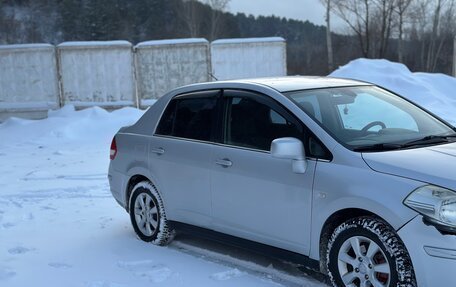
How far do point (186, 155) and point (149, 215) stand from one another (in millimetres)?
926

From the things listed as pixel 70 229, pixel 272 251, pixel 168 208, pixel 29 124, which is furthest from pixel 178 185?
pixel 29 124

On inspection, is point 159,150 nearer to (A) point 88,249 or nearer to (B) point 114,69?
(A) point 88,249

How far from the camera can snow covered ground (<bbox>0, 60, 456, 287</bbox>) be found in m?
4.61

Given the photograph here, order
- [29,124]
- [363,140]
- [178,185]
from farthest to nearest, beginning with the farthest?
1. [29,124]
2. [178,185]
3. [363,140]

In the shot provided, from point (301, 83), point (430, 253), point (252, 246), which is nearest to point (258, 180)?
point (252, 246)

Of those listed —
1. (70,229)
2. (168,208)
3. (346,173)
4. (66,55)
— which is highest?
(66,55)

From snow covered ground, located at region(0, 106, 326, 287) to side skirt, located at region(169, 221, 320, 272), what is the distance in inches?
8.6

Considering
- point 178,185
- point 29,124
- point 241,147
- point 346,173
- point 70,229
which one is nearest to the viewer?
point 346,173

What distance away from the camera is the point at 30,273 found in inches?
190

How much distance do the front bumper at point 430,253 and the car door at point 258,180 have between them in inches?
33.1

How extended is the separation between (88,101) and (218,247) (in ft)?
46.6

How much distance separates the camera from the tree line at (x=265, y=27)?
4050cm

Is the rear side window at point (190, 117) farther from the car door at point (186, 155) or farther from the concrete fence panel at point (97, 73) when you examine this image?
the concrete fence panel at point (97, 73)

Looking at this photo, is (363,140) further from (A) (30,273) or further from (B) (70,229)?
(B) (70,229)
